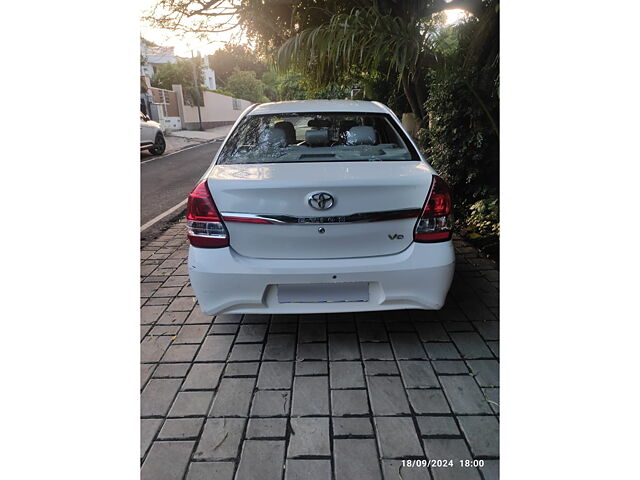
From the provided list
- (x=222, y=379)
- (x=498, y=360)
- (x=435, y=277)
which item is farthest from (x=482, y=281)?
(x=222, y=379)

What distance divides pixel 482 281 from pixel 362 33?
326cm

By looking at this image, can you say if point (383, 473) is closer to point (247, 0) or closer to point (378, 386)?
point (378, 386)

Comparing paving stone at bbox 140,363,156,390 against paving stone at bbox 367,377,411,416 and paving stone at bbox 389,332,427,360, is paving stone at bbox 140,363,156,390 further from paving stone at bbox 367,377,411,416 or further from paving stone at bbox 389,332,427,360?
paving stone at bbox 389,332,427,360

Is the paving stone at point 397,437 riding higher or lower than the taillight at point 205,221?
lower

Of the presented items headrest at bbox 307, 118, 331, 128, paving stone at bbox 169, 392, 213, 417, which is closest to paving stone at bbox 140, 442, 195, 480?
paving stone at bbox 169, 392, 213, 417

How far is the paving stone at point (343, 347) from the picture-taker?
8.46 ft

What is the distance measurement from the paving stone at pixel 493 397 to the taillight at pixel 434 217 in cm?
86

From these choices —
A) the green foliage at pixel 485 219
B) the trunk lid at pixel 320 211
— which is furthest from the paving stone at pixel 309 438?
the green foliage at pixel 485 219

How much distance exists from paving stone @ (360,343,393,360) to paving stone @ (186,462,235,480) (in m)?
1.05

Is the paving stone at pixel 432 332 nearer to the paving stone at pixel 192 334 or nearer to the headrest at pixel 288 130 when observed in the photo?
the paving stone at pixel 192 334

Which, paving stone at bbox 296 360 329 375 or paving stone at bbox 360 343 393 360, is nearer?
paving stone at bbox 296 360 329 375

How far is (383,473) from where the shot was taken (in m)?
1.78

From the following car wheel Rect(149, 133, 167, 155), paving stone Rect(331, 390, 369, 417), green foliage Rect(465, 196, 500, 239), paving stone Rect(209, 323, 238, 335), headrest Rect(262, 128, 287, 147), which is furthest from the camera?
car wheel Rect(149, 133, 167, 155)

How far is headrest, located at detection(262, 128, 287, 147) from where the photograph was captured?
298 centimetres
